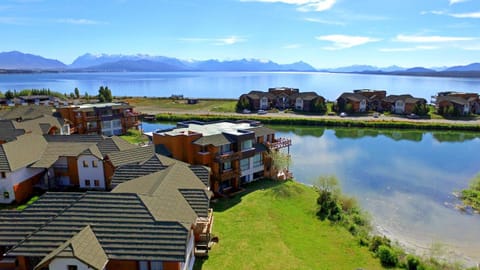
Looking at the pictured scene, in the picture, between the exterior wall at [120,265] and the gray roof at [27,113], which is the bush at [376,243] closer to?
the exterior wall at [120,265]

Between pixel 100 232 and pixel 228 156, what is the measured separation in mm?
16186

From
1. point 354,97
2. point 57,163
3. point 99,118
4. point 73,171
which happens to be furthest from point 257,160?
point 354,97

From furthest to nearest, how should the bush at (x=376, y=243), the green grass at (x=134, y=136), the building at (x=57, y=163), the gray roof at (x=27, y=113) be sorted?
the green grass at (x=134, y=136), the gray roof at (x=27, y=113), the building at (x=57, y=163), the bush at (x=376, y=243)

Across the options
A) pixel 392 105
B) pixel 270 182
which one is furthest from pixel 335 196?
pixel 392 105

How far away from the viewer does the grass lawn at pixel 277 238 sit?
64.8 feet

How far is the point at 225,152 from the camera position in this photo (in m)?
31.6

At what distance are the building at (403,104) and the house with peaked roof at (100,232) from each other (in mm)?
79226

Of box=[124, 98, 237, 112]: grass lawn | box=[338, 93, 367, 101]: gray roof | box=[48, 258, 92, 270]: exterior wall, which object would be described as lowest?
box=[48, 258, 92, 270]: exterior wall

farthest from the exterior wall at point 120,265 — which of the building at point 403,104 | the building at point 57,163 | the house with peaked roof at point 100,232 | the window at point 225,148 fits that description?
the building at point 403,104

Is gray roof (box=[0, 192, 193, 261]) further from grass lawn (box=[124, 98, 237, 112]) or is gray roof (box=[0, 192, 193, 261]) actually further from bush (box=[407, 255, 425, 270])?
grass lawn (box=[124, 98, 237, 112])

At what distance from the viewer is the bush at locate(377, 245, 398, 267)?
20.6 m

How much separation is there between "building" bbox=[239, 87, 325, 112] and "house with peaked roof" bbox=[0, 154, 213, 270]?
235 ft

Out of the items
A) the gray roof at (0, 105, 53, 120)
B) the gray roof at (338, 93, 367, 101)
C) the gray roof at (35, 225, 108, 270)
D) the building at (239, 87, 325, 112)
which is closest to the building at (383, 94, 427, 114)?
the gray roof at (338, 93, 367, 101)

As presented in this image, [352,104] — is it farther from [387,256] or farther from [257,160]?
[387,256]
